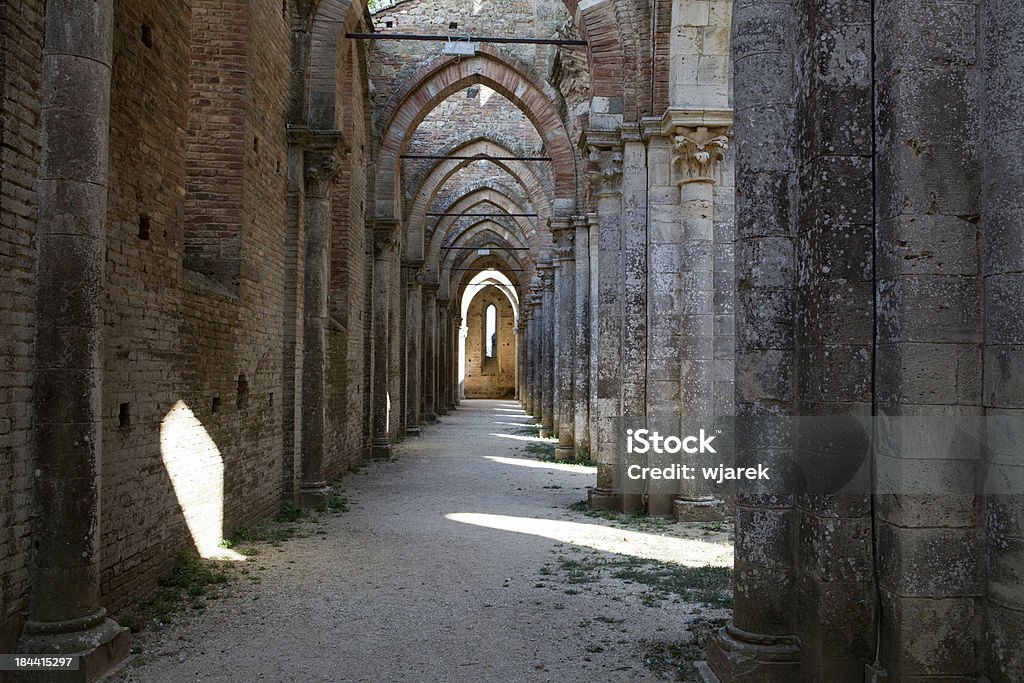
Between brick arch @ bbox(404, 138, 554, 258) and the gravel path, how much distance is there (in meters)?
13.6

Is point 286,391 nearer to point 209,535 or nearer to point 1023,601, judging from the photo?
point 209,535

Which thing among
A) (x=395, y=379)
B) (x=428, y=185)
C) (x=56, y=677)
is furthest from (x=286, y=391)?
(x=428, y=185)

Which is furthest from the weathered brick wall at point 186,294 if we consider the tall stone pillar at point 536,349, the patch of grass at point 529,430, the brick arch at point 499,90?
the tall stone pillar at point 536,349

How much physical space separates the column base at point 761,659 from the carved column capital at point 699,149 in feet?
23.3

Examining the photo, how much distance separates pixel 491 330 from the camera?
5872 centimetres

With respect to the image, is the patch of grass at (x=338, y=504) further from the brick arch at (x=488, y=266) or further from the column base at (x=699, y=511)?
the brick arch at (x=488, y=266)

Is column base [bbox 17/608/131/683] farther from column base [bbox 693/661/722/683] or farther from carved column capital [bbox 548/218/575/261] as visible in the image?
carved column capital [bbox 548/218/575/261]

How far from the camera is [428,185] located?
83.7 feet

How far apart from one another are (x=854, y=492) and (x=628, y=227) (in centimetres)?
759

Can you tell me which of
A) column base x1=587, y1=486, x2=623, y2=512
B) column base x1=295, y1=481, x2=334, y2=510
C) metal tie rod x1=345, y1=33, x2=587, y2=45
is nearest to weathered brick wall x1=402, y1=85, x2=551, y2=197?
metal tie rod x1=345, y1=33, x2=587, y2=45

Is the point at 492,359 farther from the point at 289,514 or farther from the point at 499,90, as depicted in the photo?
the point at 289,514

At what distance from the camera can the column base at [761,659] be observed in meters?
4.49

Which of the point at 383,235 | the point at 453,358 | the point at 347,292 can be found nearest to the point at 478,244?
the point at 453,358

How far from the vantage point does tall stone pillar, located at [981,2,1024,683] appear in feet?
12.0
